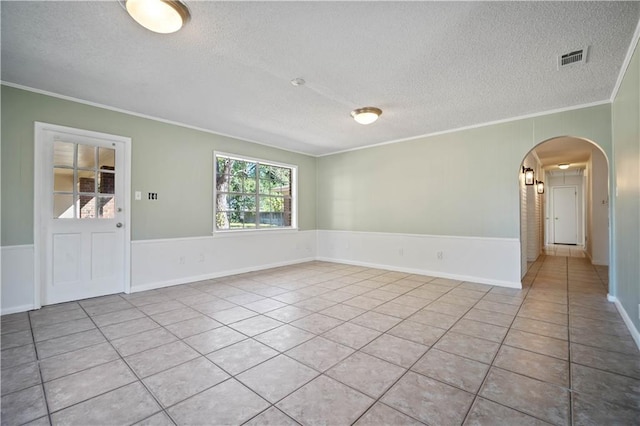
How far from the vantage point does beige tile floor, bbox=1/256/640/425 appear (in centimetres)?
164

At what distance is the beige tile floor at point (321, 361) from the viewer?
1644mm

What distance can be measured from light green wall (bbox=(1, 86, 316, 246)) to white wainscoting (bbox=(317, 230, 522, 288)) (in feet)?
8.45

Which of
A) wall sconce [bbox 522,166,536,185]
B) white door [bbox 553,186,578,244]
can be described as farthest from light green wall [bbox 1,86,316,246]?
white door [bbox 553,186,578,244]

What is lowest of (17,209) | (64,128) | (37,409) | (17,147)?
(37,409)

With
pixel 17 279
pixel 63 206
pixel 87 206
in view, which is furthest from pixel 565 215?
pixel 17 279

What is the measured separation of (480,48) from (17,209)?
5098mm

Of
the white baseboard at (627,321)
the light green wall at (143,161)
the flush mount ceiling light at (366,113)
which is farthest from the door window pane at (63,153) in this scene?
the white baseboard at (627,321)

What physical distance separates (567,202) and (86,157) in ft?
43.4

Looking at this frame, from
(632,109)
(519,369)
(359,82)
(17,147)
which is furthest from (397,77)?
(17,147)

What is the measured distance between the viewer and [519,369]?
81.6 inches

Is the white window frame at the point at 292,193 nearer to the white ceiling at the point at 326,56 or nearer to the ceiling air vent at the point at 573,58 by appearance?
the white ceiling at the point at 326,56

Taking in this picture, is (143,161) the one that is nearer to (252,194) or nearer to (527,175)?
(252,194)

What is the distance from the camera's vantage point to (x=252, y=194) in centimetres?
580

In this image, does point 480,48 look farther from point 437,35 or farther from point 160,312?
point 160,312
